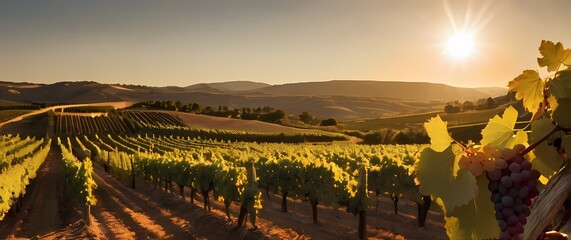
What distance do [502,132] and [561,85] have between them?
0.90ft

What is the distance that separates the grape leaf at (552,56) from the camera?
1858mm

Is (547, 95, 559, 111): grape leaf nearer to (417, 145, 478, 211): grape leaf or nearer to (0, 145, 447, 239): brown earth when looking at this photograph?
(417, 145, 478, 211): grape leaf

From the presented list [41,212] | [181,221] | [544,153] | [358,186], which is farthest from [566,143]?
[41,212]

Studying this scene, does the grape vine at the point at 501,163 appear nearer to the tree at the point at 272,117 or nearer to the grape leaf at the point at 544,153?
the grape leaf at the point at 544,153

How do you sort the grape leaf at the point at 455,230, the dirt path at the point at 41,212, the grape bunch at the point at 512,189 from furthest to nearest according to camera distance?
the dirt path at the point at 41,212 < the grape leaf at the point at 455,230 < the grape bunch at the point at 512,189

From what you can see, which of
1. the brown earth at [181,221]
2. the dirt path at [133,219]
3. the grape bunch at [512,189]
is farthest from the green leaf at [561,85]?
the dirt path at [133,219]

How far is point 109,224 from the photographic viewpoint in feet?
76.9

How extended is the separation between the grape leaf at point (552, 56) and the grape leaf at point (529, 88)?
9 centimetres

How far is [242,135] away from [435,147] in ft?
285

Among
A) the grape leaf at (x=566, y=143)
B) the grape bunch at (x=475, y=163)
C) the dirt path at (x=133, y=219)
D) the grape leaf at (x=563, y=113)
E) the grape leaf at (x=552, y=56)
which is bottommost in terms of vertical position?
the dirt path at (x=133, y=219)

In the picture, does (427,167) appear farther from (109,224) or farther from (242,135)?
(242,135)

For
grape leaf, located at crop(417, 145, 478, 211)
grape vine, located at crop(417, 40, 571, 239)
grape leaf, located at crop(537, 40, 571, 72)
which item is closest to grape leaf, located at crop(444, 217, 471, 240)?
grape vine, located at crop(417, 40, 571, 239)

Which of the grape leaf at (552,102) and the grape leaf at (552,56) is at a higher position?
the grape leaf at (552,56)

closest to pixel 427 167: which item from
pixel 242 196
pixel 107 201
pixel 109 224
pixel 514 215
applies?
pixel 514 215
